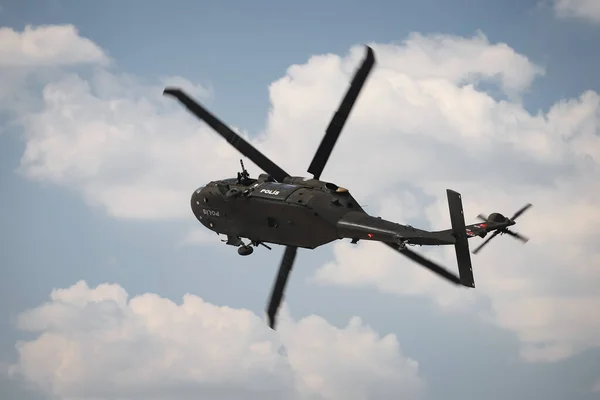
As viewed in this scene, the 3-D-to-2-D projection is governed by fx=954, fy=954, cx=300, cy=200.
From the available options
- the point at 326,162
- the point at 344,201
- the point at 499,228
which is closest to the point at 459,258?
the point at 499,228

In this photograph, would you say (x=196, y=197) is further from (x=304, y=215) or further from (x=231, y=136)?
(x=304, y=215)

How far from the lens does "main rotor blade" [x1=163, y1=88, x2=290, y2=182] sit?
67.8 meters

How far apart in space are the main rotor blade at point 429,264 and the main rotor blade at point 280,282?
8048 mm

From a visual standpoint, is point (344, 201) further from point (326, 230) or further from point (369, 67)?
point (369, 67)

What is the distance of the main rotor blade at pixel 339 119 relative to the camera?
212 feet

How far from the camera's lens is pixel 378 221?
196 feet

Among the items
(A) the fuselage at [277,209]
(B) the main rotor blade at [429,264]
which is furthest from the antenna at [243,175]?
(B) the main rotor blade at [429,264]

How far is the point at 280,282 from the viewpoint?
6750 cm

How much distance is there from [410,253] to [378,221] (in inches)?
179

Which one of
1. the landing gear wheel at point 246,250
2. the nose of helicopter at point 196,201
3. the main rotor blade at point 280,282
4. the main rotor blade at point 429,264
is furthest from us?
the nose of helicopter at point 196,201

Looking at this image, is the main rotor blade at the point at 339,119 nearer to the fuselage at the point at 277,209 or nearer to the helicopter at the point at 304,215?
the helicopter at the point at 304,215

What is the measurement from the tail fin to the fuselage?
297 inches

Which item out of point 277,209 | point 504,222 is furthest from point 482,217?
point 277,209

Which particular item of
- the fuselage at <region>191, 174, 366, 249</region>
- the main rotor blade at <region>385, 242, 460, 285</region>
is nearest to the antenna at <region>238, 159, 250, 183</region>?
the fuselage at <region>191, 174, 366, 249</region>
